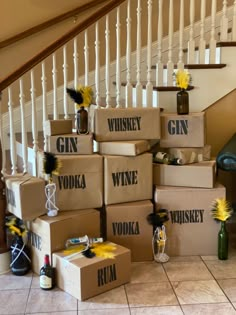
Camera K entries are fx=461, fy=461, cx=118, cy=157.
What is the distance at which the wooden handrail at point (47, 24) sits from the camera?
4.30 m

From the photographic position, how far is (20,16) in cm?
434

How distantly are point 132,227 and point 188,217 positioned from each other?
1.34 ft

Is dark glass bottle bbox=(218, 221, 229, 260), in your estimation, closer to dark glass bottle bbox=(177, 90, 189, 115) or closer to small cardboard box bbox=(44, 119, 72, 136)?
dark glass bottle bbox=(177, 90, 189, 115)

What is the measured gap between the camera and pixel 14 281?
3.00m

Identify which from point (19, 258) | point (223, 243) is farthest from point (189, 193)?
point (19, 258)

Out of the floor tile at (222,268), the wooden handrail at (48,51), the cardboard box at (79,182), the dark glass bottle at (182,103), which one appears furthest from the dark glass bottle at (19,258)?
the dark glass bottle at (182,103)

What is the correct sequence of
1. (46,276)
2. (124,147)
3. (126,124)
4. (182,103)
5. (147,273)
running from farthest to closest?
(182,103)
(126,124)
(124,147)
(147,273)
(46,276)


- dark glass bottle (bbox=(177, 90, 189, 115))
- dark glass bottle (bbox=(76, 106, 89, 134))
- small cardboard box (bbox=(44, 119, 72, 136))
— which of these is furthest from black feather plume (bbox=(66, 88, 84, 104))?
dark glass bottle (bbox=(177, 90, 189, 115))

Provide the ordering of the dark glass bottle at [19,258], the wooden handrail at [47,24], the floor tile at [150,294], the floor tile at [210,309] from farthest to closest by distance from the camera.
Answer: the wooden handrail at [47,24], the dark glass bottle at [19,258], the floor tile at [150,294], the floor tile at [210,309]

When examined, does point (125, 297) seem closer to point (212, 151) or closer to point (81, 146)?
point (81, 146)

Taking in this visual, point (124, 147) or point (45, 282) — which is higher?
point (124, 147)

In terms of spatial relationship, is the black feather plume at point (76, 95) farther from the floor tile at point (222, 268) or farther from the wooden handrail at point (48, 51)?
the floor tile at point (222, 268)

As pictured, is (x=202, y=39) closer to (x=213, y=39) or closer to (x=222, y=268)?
(x=213, y=39)

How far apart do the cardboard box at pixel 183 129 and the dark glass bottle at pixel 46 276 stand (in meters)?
1.25
